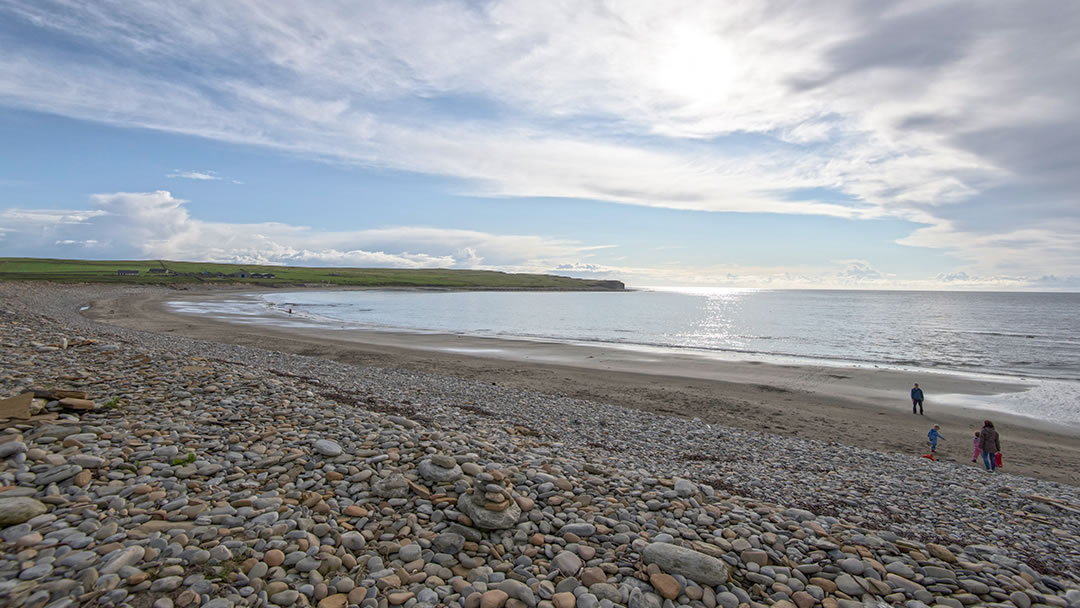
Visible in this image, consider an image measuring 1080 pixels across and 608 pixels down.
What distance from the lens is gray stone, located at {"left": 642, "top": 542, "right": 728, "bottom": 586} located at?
6.66 meters

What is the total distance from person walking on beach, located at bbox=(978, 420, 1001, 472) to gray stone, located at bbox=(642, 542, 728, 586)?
1550cm

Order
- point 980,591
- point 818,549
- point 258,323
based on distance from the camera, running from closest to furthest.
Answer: point 980,591
point 818,549
point 258,323

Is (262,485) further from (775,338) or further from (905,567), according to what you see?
(775,338)

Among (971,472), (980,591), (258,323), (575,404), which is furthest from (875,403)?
(258,323)

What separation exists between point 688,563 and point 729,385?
25.4m

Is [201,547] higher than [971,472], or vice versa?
[201,547]

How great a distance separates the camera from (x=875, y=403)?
2750 centimetres

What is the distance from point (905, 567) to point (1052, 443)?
2121cm

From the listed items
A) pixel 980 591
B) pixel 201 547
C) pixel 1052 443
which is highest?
pixel 201 547

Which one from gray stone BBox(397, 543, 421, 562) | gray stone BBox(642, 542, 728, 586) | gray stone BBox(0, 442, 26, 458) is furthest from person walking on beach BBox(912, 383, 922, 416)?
gray stone BBox(0, 442, 26, 458)

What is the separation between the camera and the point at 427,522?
298 inches

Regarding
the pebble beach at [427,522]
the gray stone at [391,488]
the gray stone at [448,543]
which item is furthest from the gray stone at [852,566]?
the gray stone at [391,488]

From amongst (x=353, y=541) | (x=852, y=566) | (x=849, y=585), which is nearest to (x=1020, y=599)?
(x=852, y=566)

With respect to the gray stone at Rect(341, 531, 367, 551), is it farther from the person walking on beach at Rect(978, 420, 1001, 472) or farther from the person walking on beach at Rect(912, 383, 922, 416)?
the person walking on beach at Rect(912, 383, 922, 416)
